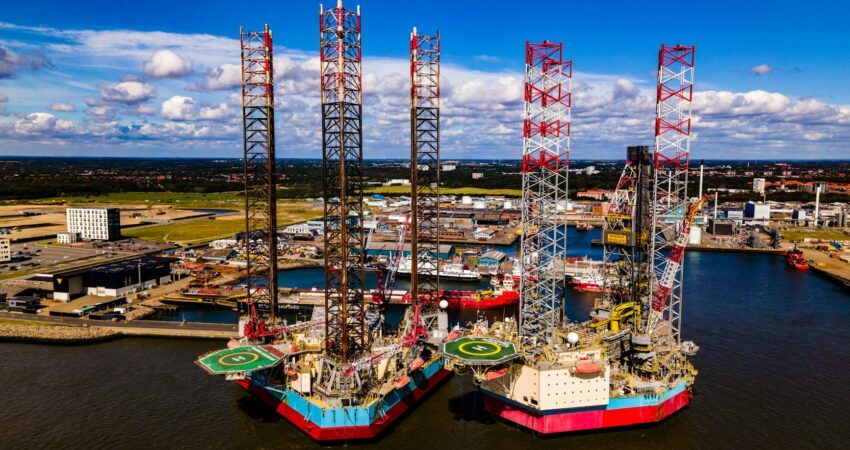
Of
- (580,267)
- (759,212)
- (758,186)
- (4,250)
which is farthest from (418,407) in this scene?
(758,186)

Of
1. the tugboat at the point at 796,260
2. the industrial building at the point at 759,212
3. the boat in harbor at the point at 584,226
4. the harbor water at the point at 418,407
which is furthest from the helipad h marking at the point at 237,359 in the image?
the industrial building at the point at 759,212

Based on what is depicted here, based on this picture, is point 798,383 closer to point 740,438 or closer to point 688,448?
point 740,438

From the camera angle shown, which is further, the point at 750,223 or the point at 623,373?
the point at 750,223

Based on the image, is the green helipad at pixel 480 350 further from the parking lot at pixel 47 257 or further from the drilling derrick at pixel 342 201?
the parking lot at pixel 47 257

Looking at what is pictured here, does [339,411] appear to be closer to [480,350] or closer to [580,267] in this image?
[480,350]

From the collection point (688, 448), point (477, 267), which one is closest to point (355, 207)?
point (688, 448)
